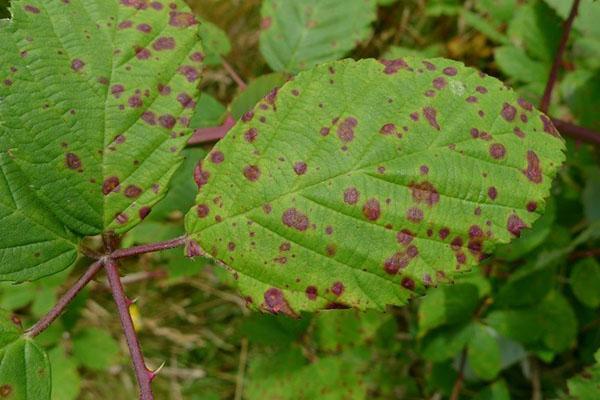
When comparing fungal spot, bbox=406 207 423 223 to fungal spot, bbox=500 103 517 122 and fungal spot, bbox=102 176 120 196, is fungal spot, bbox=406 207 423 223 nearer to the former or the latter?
fungal spot, bbox=500 103 517 122

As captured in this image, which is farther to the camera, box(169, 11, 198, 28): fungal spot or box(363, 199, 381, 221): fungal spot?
box(169, 11, 198, 28): fungal spot

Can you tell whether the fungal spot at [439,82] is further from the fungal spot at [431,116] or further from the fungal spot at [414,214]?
the fungal spot at [414,214]

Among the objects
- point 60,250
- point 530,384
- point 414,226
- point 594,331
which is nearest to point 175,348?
point 530,384

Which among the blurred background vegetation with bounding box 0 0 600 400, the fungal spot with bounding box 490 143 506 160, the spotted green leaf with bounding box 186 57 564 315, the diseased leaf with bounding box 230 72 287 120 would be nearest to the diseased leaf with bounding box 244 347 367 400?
the blurred background vegetation with bounding box 0 0 600 400

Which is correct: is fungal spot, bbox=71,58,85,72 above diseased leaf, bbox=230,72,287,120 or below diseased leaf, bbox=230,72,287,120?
above

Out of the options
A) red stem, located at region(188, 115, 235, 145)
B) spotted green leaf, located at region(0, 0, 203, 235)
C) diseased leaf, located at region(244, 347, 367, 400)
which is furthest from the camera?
diseased leaf, located at region(244, 347, 367, 400)

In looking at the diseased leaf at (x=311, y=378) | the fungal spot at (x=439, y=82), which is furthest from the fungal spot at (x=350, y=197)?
the diseased leaf at (x=311, y=378)

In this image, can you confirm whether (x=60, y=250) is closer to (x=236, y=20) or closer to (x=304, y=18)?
(x=304, y=18)

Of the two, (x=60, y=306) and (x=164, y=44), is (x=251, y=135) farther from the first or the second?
(x=60, y=306)
